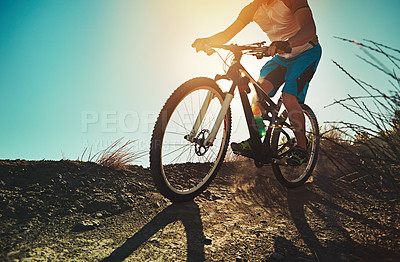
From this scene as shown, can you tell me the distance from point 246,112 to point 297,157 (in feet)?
2.63

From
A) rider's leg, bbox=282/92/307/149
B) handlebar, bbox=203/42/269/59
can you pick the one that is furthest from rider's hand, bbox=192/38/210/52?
rider's leg, bbox=282/92/307/149

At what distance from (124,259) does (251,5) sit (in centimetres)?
292

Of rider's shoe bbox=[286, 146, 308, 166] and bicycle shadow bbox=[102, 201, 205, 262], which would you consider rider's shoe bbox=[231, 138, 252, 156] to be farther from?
bicycle shadow bbox=[102, 201, 205, 262]

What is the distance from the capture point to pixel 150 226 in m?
2.02

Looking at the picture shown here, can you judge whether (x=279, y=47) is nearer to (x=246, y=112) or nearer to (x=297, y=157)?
(x=246, y=112)

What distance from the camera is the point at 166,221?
2.12 meters

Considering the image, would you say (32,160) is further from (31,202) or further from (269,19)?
(269,19)

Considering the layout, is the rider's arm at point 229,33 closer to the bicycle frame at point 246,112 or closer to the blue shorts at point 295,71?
the bicycle frame at point 246,112

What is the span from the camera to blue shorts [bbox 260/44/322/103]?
304cm

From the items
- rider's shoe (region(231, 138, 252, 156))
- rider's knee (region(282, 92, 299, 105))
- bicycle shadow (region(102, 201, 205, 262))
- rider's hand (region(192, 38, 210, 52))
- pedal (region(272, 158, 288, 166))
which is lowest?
bicycle shadow (region(102, 201, 205, 262))

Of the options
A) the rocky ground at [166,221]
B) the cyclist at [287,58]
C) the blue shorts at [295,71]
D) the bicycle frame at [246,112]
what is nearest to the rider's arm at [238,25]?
the cyclist at [287,58]

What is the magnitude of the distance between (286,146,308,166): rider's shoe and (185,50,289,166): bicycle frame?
0.74 ft

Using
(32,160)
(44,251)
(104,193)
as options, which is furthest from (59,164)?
(44,251)

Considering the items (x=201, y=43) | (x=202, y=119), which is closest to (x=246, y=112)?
(x=202, y=119)
